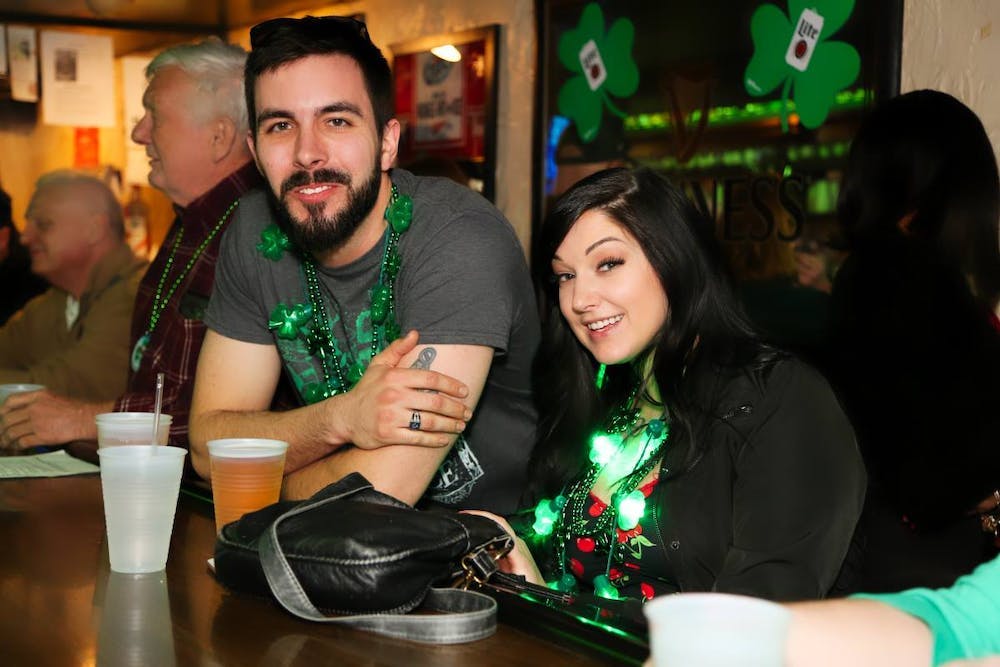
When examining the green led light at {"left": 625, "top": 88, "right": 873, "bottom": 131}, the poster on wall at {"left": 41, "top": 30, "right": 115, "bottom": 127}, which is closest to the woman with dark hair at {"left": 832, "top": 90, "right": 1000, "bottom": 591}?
the green led light at {"left": 625, "top": 88, "right": 873, "bottom": 131}

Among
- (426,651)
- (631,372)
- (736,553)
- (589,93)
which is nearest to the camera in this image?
(426,651)

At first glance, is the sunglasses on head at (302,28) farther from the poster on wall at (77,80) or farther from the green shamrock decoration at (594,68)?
the poster on wall at (77,80)

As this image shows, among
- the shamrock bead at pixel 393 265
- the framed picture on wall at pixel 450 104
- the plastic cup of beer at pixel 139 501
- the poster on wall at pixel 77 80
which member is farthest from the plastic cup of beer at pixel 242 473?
the poster on wall at pixel 77 80

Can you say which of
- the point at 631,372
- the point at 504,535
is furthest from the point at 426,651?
the point at 631,372

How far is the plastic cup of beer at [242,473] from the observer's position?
5.03 feet

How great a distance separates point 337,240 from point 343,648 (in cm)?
105

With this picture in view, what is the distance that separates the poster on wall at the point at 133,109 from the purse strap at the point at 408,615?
419 cm

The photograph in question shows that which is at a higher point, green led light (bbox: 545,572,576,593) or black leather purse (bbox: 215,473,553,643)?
black leather purse (bbox: 215,473,553,643)

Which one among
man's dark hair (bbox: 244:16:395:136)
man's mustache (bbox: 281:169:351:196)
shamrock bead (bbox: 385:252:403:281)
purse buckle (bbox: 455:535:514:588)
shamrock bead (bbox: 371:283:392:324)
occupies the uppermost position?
man's dark hair (bbox: 244:16:395:136)

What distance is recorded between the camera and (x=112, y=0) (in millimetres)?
4973

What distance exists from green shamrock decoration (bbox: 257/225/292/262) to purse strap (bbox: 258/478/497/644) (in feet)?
3.19

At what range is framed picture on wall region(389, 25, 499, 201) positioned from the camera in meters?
3.98

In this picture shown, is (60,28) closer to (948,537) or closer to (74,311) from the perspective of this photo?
(74,311)

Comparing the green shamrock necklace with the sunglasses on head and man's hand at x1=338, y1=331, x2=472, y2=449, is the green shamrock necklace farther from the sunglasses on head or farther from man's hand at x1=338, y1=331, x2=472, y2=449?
the sunglasses on head
